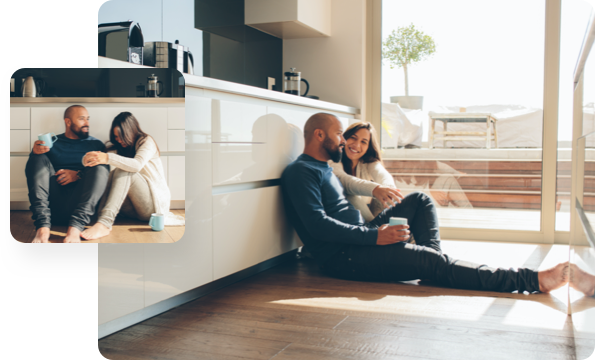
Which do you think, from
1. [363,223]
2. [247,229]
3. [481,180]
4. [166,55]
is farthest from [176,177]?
[481,180]

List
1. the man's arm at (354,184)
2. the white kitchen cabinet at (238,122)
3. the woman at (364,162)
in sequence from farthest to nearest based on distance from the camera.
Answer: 1. the woman at (364,162)
2. the man's arm at (354,184)
3. the white kitchen cabinet at (238,122)

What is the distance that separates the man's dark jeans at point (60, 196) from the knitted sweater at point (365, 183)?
5.96ft

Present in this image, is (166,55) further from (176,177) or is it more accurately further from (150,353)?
(150,353)

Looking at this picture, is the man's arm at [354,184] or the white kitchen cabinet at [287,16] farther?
the white kitchen cabinet at [287,16]

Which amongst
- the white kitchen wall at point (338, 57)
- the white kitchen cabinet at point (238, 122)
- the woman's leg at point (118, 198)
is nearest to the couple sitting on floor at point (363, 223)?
the white kitchen cabinet at point (238, 122)

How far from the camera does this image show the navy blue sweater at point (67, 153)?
47.3 inches

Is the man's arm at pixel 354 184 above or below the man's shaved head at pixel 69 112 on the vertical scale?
below

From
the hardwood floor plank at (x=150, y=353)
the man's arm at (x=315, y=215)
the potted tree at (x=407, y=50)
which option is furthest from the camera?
the potted tree at (x=407, y=50)

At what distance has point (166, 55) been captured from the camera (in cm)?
250

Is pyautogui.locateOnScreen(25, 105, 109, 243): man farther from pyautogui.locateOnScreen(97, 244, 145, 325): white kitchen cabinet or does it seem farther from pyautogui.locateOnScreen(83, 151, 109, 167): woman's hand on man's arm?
pyautogui.locateOnScreen(97, 244, 145, 325): white kitchen cabinet

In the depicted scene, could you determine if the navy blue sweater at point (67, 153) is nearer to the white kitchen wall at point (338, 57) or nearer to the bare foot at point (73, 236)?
the bare foot at point (73, 236)

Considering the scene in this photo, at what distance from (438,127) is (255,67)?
1.43 m

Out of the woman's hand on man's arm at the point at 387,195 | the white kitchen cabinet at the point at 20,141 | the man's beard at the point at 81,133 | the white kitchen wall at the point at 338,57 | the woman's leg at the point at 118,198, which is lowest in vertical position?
the woman's hand on man's arm at the point at 387,195

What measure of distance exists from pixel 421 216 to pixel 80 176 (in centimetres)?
186
